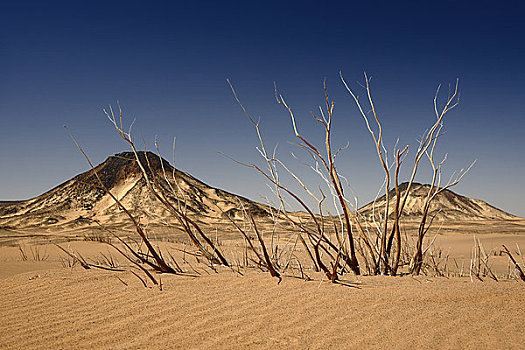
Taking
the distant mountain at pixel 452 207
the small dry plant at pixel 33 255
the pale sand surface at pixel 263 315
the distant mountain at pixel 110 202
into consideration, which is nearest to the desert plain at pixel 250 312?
the pale sand surface at pixel 263 315

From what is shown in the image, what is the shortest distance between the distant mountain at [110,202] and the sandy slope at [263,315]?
1585 cm

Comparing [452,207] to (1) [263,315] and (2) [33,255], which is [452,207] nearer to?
(2) [33,255]

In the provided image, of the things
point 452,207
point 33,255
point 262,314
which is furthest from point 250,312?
point 452,207

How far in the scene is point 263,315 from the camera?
2.22 metres

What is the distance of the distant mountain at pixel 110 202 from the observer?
19936mm

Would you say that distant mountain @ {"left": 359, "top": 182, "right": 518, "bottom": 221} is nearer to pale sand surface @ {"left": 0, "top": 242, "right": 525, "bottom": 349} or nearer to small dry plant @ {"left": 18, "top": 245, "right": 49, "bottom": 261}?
small dry plant @ {"left": 18, "top": 245, "right": 49, "bottom": 261}

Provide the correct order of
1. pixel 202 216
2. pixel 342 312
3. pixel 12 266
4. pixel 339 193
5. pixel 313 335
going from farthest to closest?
1. pixel 202 216
2. pixel 12 266
3. pixel 339 193
4. pixel 342 312
5. pixel 313 335

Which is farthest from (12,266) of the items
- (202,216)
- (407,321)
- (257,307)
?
(202,216)

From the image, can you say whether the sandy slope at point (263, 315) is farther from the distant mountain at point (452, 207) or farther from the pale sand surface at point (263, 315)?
the distant mountain at point (452, 207)

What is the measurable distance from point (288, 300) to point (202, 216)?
17735 mm

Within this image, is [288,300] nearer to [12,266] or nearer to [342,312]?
[342,312]

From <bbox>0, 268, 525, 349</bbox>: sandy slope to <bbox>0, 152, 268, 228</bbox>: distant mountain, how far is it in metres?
15.8

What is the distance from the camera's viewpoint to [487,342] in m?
1.81

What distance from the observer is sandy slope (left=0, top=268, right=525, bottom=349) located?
1894mm
